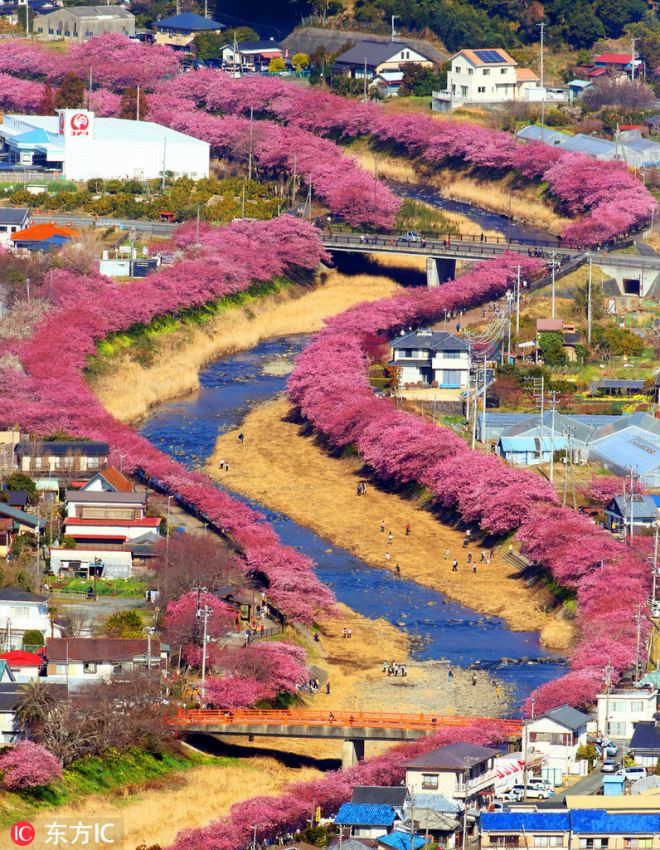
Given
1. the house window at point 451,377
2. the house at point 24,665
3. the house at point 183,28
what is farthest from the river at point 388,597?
the house at point 183,28

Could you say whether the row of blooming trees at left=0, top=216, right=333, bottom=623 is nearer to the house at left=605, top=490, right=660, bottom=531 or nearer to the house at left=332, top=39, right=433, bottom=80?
the house at left=605, top=490, right=660, bottom=531

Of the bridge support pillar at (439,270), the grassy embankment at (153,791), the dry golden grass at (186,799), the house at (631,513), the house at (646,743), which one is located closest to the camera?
the grassy embankment at (153,791)

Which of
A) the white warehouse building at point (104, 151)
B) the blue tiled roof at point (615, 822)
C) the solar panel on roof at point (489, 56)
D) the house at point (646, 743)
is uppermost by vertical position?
the solar panel on roof at point (489, 56)

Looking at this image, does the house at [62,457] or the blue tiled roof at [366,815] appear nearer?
the blue tiled roof at [366,815]

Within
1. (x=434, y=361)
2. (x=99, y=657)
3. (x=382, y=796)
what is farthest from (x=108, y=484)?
(x=382, y=796)

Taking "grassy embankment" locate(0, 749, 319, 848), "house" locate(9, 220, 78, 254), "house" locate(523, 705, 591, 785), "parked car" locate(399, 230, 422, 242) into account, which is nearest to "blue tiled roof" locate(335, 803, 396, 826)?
"grassy embankment" locate(0, 749, 319, 848)

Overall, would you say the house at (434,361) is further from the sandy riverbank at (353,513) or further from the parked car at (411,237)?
the parked car at (411,237)
